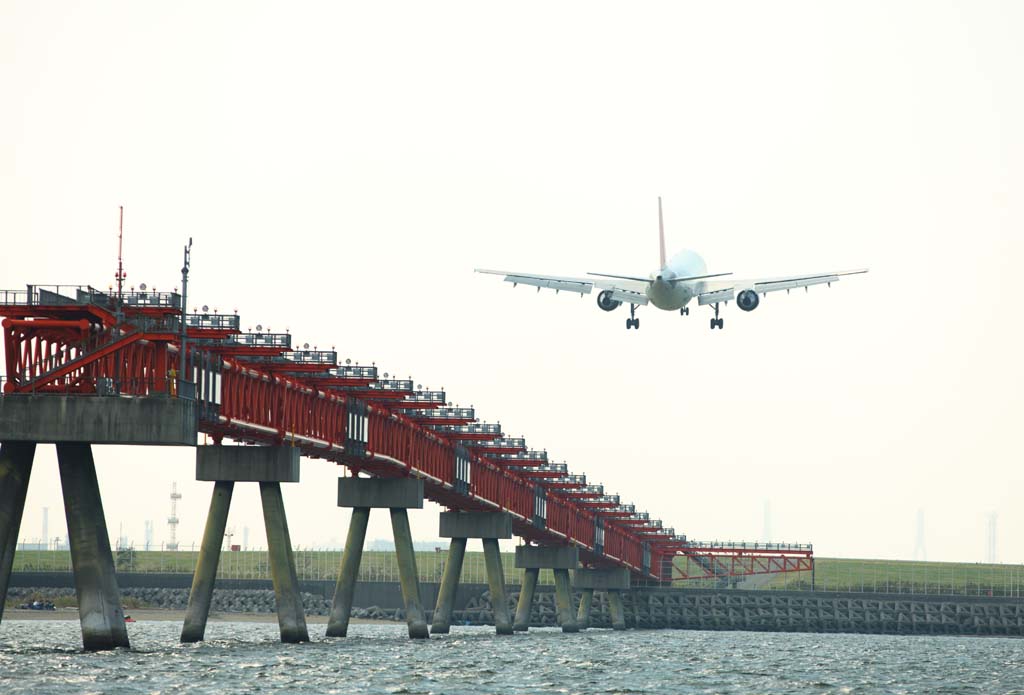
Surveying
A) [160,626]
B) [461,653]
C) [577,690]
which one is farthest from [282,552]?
[160,626]

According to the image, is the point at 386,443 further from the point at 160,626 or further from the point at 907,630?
the point at 907,630

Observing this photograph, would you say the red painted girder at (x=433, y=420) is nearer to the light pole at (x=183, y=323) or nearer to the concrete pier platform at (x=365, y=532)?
the concrete pier platform at (x=365, y=532)

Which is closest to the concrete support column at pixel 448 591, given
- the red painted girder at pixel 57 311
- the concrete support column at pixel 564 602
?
the concrete support column at pixel 564 602

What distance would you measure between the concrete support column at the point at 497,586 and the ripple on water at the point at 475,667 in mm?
14765

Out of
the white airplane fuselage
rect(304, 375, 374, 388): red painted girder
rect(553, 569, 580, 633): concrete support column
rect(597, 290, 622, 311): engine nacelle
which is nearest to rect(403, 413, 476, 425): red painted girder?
rect(597, 290, 622, 311): engine nacelle

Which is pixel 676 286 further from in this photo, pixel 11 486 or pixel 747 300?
pixel 11 486

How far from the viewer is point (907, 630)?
19462 cm

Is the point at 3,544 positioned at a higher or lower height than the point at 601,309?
lower

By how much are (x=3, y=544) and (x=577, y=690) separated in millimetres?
28188

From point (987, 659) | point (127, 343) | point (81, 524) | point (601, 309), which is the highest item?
point (601, 309)

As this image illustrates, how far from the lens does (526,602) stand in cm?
17762

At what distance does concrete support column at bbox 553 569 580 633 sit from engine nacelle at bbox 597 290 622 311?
2485 inches

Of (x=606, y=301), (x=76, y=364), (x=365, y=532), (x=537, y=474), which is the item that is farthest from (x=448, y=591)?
(x=76, y=364)

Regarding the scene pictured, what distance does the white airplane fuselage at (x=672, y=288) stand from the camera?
116688mm
